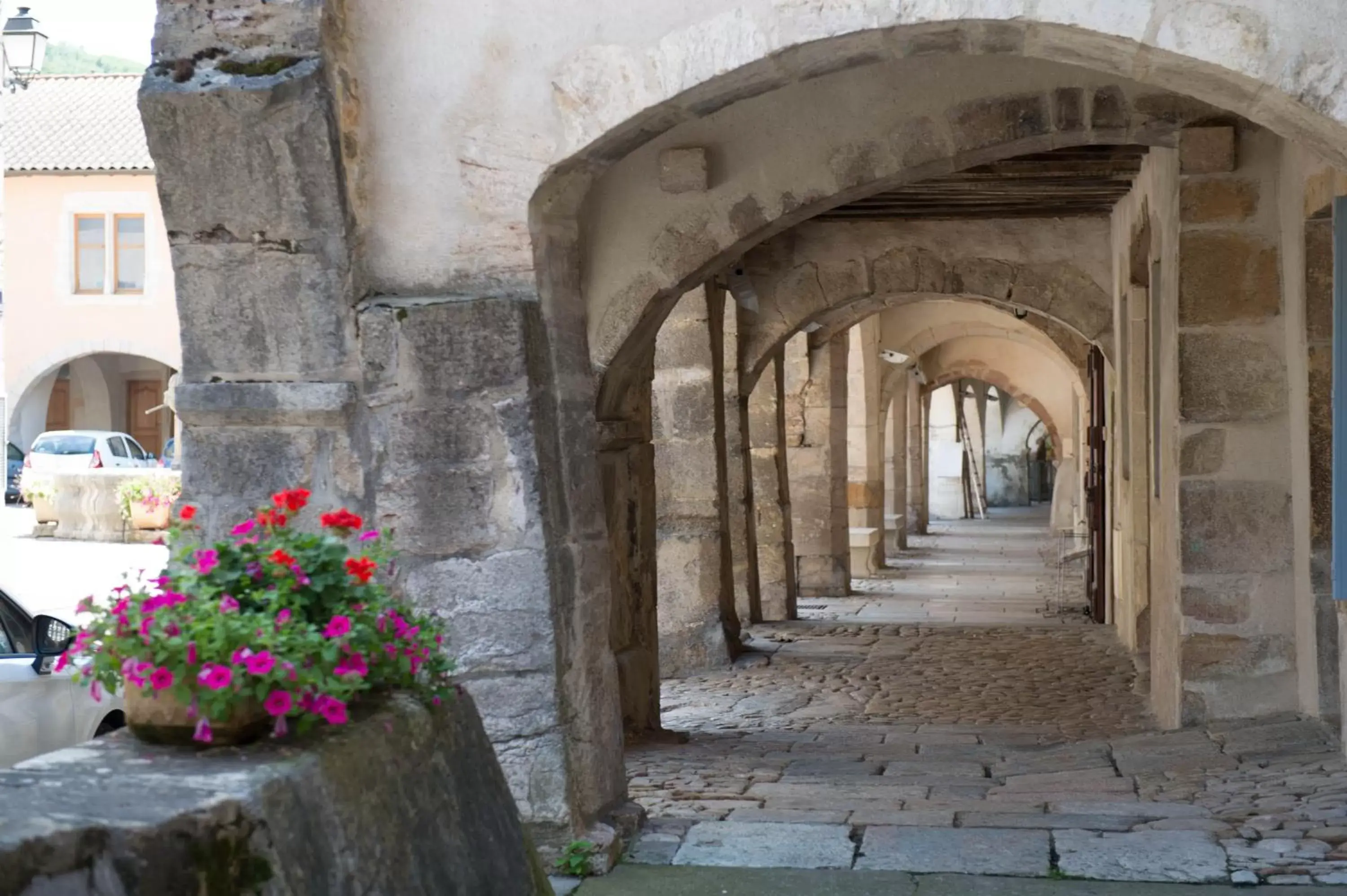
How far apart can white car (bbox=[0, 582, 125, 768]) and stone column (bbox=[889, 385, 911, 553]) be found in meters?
14.6

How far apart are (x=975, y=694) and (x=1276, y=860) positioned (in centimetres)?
436

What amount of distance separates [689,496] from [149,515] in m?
8.40

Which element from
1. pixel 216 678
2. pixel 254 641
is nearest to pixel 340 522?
pixel 254 641

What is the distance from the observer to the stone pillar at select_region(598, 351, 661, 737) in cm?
647

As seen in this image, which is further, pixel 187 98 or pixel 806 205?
pixel 806 205

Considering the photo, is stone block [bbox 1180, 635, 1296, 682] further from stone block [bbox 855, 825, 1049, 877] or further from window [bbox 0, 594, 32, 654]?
window [bbox 0, 594, 32, 654]

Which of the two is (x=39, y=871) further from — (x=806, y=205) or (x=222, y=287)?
(x=806, y=205)

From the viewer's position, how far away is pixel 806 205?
5.81 metres

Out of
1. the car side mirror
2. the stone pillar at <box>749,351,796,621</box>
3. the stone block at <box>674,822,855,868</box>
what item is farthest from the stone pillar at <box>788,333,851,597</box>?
the car side mirror

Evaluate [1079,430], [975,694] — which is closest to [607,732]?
[975,694]

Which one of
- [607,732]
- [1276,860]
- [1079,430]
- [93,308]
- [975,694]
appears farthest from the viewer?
[93,308]

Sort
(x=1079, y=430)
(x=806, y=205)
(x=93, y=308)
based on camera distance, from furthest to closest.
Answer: (x=93, y=308)
(x=1079, y=430)
(x=806, y=205)

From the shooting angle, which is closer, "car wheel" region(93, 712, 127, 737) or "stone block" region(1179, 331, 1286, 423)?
"car wheel" region(93, 712, 127, 737)

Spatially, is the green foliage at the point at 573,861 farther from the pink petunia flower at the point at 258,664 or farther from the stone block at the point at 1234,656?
the stone block at the point at 1234,656
